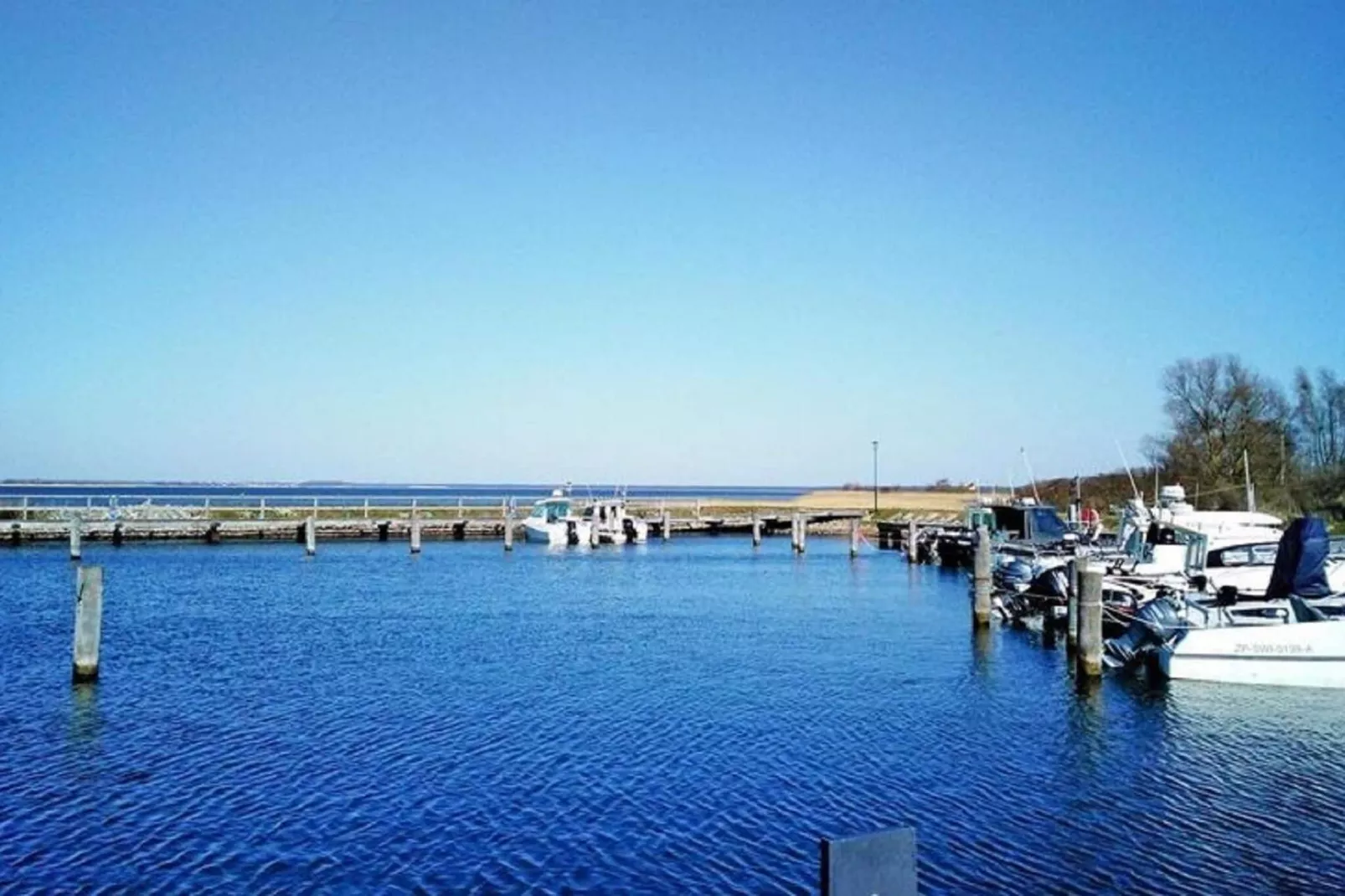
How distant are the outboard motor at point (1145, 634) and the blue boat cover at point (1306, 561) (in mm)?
2556

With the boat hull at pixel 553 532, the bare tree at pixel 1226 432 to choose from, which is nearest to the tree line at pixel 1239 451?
the bare tree at pixel 1226 432

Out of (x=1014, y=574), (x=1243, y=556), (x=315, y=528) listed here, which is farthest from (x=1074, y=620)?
(x=315, y=528)

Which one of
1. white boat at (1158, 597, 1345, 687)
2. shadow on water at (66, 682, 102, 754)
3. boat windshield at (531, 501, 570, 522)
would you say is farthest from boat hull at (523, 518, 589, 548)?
white boat at (1158, 597, 1345, 687)

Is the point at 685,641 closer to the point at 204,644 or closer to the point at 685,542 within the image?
the point at 204,644

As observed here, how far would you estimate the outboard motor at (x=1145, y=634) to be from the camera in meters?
28.6

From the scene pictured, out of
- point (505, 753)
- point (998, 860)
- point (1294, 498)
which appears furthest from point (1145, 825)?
point (1294, 498)

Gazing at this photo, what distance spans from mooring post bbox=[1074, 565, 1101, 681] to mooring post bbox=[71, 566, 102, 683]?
20912mm

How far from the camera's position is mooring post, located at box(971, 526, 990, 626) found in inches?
1457

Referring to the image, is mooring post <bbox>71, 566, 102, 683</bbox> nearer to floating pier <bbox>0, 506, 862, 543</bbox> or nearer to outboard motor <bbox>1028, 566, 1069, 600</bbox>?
outboard motor <bbox>1028, 566, 1069, 600</bbox>

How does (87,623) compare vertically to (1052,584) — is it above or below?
above

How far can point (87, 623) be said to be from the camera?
25.5 m

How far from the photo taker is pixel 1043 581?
43219 millimetres

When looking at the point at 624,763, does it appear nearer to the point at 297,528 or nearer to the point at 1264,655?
the point at 1264,655

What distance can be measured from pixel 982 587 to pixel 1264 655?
1146 cm
